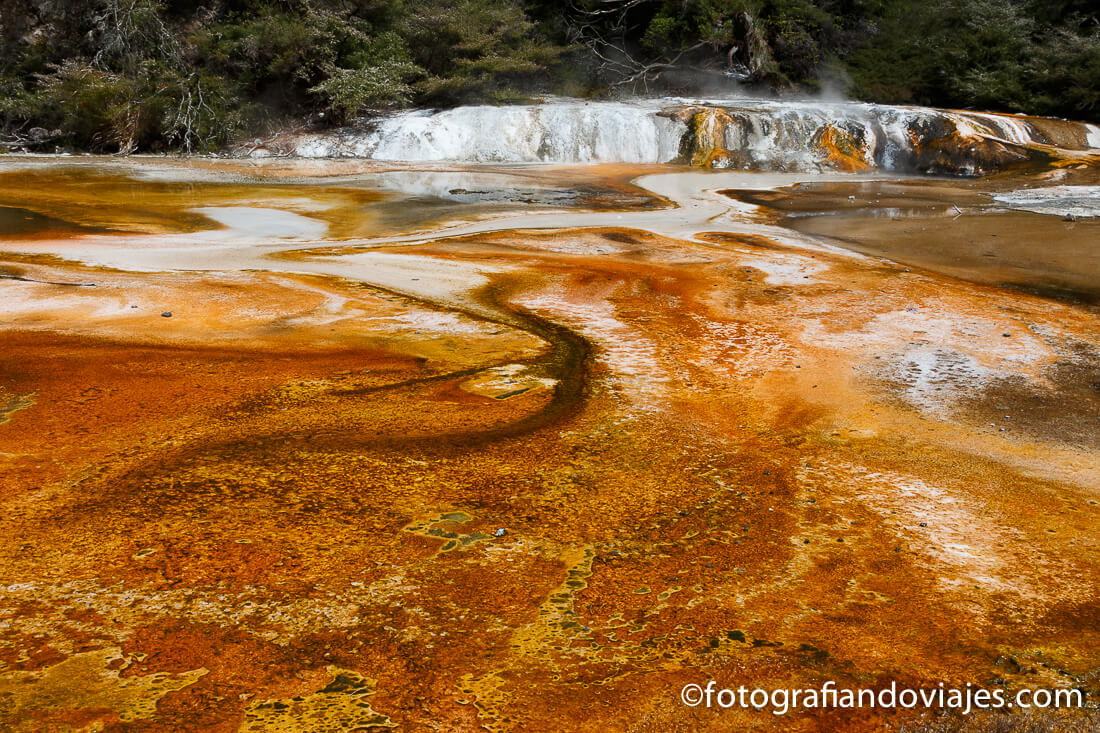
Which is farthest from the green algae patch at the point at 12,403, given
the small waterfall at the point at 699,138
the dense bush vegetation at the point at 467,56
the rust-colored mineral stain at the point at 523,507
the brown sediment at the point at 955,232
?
the dense bush vegetation at the point at 467,56

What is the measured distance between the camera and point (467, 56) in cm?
1794

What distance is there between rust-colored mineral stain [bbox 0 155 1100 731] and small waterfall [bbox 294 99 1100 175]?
35.5 feet

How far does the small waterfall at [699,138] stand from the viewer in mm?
15305

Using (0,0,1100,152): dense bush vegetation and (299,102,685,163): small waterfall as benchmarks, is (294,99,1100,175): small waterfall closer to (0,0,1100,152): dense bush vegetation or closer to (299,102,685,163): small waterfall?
(299,102,685,163): small waterfall

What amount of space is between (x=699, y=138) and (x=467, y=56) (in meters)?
5.40

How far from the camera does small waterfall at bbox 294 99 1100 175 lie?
50.2 feet

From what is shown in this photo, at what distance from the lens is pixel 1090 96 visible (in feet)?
58.6

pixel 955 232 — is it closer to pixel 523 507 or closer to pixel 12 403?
pixel 523 507

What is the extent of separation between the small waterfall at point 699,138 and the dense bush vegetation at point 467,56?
46.8 inches

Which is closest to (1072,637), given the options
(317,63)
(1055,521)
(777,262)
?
(1055,521)

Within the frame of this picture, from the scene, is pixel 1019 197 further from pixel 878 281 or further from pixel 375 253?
pixel 375 253

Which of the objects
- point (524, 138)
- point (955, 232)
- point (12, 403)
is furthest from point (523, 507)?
point (524, 138)

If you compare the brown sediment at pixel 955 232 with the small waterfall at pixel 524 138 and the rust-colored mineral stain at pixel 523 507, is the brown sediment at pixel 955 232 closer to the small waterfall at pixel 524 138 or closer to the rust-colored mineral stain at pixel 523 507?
the rust-colored mineral stain at pixel 523 507

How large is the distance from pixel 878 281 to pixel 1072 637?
14.1 ft
